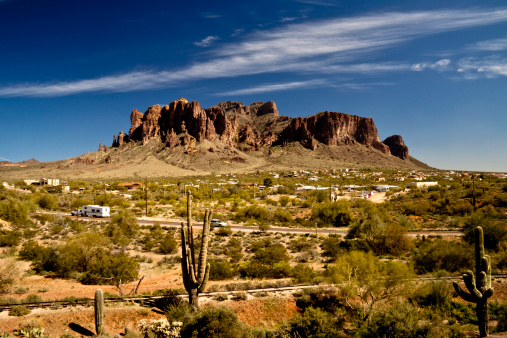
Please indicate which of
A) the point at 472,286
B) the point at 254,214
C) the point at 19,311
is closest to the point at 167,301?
the point at 19,311

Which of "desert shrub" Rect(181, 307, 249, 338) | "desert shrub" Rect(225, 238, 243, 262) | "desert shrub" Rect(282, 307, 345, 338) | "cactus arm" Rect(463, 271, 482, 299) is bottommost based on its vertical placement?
"desert shrub" Rect(225, 238, 243, 262)

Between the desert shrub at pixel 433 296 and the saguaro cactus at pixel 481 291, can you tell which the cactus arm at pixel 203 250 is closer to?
the saguaro cactus at pixel 481 291

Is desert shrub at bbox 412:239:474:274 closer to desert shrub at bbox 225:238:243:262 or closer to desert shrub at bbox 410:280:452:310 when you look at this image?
desert shrub at bbox 410:280:452:310

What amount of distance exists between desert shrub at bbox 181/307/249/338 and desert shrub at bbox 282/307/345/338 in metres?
2.11

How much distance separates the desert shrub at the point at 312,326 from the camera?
41.5 ft

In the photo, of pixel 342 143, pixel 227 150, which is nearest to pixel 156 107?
pixel 227 150

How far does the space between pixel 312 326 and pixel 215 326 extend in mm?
4148

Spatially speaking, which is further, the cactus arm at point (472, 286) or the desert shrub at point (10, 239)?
the desert shrub at point (10, 239)

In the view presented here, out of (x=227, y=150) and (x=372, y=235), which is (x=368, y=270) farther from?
(x=227, y=150)

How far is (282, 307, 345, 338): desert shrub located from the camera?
41.5ft

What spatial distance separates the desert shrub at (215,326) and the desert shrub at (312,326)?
2.11 metres

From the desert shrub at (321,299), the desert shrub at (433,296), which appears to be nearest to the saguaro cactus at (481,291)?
the desert shrub at (433,296)

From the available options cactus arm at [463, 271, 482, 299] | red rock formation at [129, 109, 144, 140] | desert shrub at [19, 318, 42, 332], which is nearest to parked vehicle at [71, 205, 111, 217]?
desert shrub at [19, 318, 42, 332]

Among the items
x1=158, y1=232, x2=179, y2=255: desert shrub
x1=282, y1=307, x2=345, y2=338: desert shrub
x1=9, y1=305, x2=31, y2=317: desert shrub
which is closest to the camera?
x1=282, y1=307, x2=345, y2=338: desert shrub
